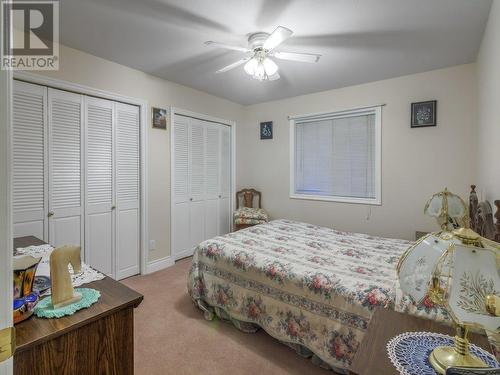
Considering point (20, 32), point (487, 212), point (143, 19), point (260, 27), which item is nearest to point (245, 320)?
point (487, 212)

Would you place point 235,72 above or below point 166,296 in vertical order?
above

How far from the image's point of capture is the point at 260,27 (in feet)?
6.97

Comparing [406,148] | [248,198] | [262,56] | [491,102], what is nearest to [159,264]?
[248,198]

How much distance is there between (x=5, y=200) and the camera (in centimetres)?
50

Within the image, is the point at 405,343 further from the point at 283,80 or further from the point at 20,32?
the point at 20,32

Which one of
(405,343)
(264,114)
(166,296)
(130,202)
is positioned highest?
(264,114)

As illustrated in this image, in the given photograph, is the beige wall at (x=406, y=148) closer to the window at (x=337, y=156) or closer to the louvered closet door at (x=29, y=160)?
the window at (x=337, y=156)

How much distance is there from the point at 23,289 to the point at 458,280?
1358 mm

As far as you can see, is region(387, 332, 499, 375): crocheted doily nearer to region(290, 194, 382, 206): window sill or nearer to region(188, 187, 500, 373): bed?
region(188, 187, 500, 373): bed

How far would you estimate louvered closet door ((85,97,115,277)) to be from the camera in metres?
2.74

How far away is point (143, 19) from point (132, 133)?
138 centimetres

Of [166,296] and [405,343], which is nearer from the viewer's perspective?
[405,343]

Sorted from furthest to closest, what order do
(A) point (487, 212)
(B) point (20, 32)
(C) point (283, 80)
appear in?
1. (C) point (283, 80)
2. (B) point (20, 32)
3. (A) point (487, 212)

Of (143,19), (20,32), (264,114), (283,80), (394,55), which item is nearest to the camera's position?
(143,19)
